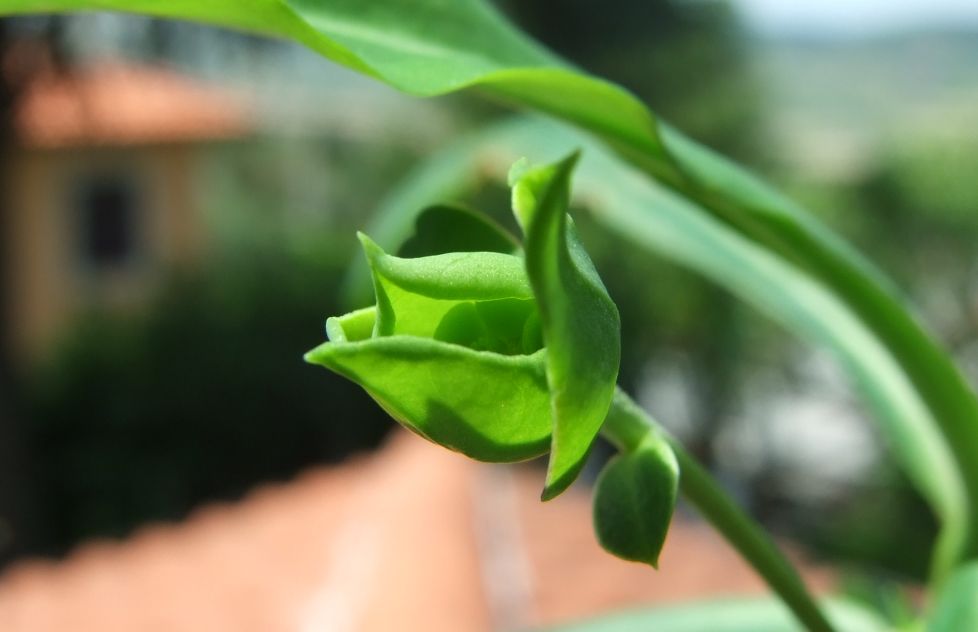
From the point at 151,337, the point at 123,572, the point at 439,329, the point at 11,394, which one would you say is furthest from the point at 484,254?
the point at 151,337

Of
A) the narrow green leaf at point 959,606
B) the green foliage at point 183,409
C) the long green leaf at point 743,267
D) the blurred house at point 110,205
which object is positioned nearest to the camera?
the narrow green leaf at point 959,606

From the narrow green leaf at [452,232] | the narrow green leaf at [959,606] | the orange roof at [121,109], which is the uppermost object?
the narrow green leaf at [452,232]

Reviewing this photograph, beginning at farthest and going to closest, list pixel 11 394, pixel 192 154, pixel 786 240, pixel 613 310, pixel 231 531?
pixel 192 154 < pixel 11 394 < pixel 231 531 < pixel 786 240 < pixel 613 310

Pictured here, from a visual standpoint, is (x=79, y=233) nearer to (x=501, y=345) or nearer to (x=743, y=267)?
(x=743, y=267)

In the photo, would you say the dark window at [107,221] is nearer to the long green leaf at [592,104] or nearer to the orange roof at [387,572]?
the orange roof at [387,572]

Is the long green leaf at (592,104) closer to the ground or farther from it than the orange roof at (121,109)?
farther from it

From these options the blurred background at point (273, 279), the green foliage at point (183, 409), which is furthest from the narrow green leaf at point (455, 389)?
the green foliage at point (183, 409)

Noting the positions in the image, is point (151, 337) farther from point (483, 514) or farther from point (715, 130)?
point (483, 514)
